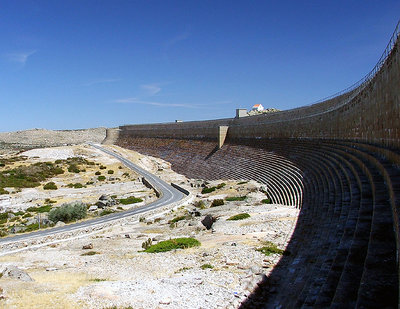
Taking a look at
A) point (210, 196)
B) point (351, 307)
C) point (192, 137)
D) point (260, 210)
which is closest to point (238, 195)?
point (210, 196)

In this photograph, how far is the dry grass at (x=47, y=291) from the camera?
32.5 ft

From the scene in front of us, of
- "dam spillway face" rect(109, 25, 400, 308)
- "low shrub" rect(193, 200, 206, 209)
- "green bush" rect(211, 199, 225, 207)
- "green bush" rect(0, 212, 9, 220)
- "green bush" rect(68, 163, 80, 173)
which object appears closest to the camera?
"dam spillway face" rect(109, 25, 400, 308)

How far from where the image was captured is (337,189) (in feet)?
52.8

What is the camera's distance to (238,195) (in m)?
31.2

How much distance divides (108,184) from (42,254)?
1167 inches

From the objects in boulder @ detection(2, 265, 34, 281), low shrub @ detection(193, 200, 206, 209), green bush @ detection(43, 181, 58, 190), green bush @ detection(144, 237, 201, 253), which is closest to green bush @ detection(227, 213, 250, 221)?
green bush @ detection(144, 237, 201, 253)

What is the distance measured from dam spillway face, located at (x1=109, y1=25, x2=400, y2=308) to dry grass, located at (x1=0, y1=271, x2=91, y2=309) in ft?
16.6

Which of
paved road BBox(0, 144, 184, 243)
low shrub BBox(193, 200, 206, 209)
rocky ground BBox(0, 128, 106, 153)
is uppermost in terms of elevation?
rocky ground BBox(0, 128, 106, 153)

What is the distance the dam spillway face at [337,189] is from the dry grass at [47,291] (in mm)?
5051

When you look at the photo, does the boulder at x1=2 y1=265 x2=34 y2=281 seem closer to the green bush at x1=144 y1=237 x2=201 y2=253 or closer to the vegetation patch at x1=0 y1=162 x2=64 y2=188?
the green bush at x1=144 y1=237 x2=201 y2=253

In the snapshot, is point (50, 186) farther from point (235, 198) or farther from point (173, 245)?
point (173, 245)

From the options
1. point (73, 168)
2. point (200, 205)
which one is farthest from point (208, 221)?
point (73, 168)

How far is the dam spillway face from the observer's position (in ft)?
22.9

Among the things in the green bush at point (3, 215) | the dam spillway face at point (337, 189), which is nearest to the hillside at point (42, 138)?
the green bush at point (3, 215)
